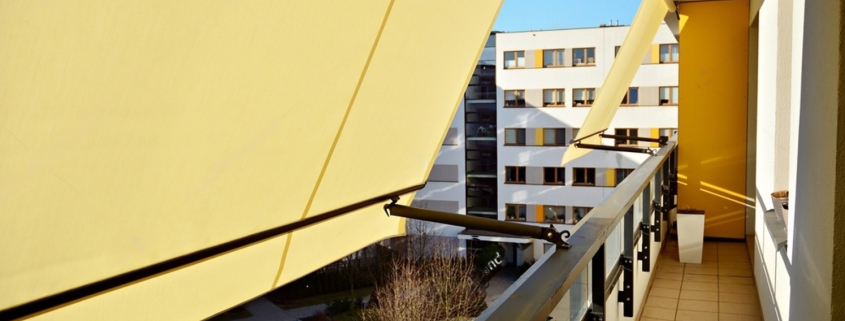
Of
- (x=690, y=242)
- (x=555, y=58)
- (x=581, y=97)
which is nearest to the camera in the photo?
(x=690, y=242)

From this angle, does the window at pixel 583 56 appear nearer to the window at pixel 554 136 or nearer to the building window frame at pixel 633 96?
the building window frame at pixel 633 96

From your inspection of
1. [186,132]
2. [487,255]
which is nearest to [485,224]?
[186,132]

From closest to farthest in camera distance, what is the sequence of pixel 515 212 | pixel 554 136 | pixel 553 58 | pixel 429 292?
pixel 429 292, pixel 553 58, pixel 554 136, pixel 515 212

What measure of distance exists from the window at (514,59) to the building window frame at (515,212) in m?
7.26

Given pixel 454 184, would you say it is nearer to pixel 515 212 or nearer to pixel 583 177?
pixel 515 212

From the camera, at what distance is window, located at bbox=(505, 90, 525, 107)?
35594mm

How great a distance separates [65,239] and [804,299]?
6.04 ft

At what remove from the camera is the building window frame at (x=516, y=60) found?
35.3m

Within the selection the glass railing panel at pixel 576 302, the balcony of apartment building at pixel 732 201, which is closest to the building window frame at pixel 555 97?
the balcony of apartment building at pixel 732 201

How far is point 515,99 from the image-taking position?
1404 inches

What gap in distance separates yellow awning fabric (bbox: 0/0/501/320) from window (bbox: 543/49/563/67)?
33008mm

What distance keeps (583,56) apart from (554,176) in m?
6.17

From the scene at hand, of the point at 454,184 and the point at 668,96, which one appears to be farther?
the point at 454,184

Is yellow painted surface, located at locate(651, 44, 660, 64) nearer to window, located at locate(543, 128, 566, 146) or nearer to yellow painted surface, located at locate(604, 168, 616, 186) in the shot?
window, located at locate(543, 128, 566, 146)
